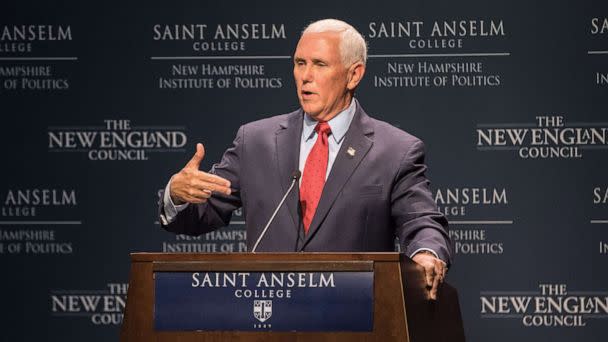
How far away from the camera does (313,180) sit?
143 inches

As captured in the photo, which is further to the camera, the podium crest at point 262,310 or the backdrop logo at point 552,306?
the backdrop logo at point 552,306

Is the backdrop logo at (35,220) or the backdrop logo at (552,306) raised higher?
the backdrop logo at (35,220)

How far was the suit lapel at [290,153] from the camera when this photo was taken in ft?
11.5

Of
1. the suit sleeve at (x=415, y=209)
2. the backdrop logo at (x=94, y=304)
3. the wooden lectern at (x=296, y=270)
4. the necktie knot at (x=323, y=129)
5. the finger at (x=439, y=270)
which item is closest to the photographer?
the wooden lectern at (x=296, y=270)

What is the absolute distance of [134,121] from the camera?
212 inches

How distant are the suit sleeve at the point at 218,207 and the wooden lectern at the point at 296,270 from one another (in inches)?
32.6

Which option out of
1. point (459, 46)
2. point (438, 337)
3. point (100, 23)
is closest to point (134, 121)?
point (100, 23)

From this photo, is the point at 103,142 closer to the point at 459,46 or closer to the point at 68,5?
the point at 68,5

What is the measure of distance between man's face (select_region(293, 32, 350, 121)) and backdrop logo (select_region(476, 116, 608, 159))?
172 centimetres

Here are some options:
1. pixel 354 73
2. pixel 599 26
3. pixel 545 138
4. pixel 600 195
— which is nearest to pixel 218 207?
pixel 354 73

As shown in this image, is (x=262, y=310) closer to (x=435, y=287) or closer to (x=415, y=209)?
(x=435, y=287)

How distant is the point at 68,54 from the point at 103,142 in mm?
483

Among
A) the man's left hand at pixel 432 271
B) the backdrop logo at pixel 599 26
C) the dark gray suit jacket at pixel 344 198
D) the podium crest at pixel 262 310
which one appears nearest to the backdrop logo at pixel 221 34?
the backdrop logo at pixel 599 26

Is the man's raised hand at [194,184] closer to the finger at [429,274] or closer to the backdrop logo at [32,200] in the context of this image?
the finger at [429,274]
